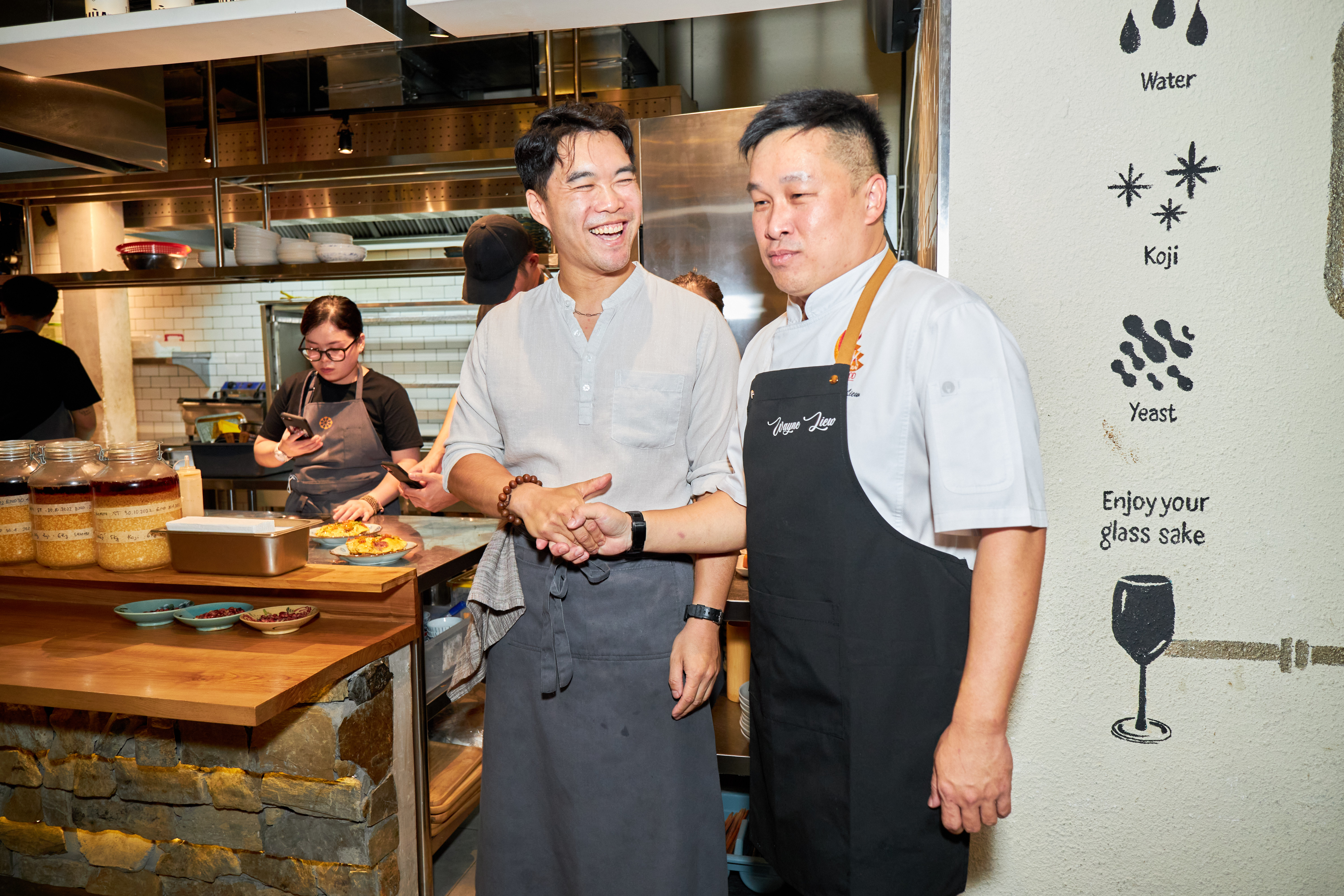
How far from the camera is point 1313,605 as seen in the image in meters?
1.47

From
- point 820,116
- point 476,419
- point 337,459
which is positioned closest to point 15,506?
point 337,459

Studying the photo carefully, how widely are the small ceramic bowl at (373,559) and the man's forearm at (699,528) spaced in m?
1.03

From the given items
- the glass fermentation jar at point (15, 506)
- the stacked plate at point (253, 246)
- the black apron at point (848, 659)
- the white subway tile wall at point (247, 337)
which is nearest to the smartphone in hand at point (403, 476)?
the glass fermentation jar at point (15, 506)

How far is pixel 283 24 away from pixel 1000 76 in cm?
213

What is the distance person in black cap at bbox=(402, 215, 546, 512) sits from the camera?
2.71m

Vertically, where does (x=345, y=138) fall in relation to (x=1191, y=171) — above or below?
above

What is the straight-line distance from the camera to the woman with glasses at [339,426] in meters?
3.31

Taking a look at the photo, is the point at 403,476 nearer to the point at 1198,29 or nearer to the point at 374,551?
the point at 374,551

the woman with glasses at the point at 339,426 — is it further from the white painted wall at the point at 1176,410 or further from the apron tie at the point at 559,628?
the white painted wall at the point at 1176,410

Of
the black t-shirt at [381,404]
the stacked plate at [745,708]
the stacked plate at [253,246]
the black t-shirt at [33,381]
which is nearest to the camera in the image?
the stacked plate at [745,708]

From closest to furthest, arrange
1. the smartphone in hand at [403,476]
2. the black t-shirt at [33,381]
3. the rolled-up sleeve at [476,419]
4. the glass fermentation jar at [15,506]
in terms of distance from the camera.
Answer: the rolled-up sleeve at [476,419]
the glass fermentation jar at [15,506]
the smartphone in hand at [403,476]
the black t-shirt at [33,381]

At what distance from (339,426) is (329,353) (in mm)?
326

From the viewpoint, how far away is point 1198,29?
144 centimetres

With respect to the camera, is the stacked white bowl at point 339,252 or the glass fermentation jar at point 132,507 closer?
the glass fermentation jar at point 132,507
